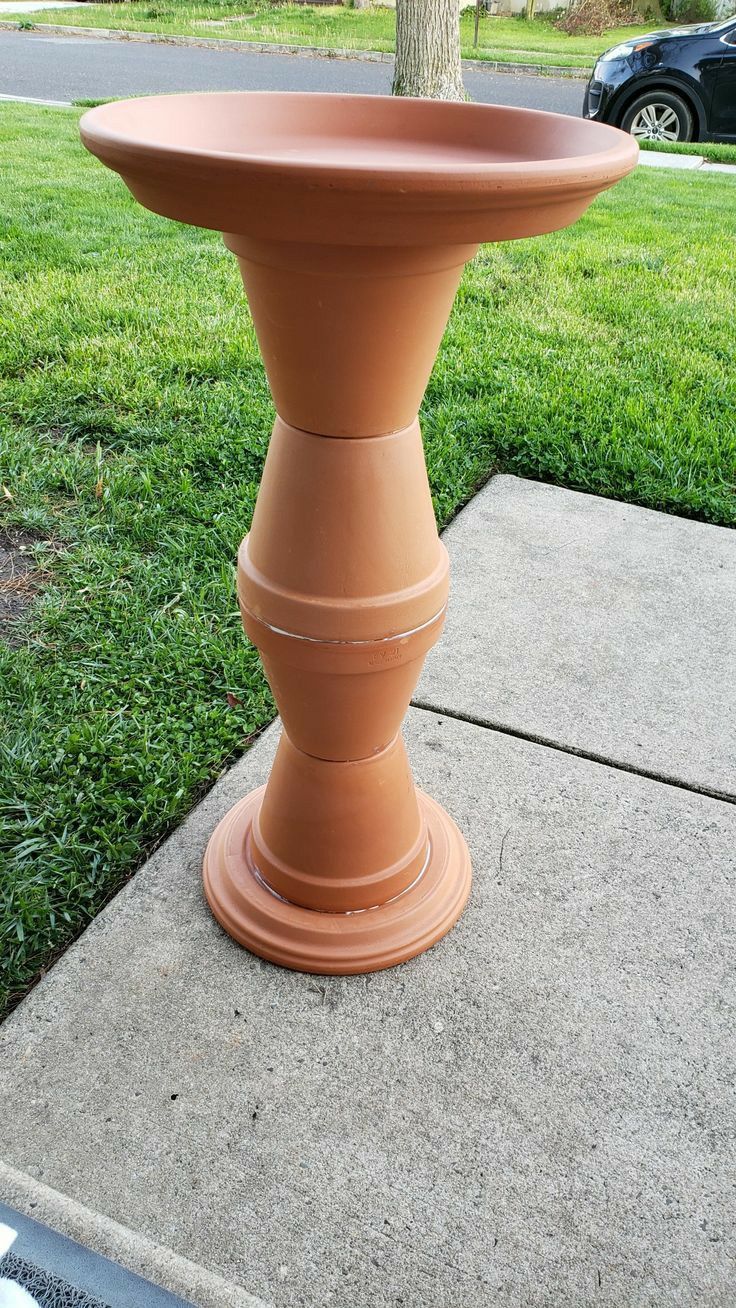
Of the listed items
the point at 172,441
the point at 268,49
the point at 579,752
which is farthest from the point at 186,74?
the point at 579,752

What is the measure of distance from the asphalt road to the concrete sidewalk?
10.7 m

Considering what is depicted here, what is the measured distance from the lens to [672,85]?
899cm

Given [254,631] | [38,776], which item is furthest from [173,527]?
[254,631]

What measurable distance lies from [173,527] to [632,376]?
2153mm

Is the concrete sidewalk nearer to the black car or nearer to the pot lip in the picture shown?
the pot lip

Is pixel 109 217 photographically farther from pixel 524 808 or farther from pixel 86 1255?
pixel 86 1255

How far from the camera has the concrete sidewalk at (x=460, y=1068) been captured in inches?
56.7

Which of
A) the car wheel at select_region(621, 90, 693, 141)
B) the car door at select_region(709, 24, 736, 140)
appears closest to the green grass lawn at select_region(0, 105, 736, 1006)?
the car door at select_region(709, 24, 736, 140)

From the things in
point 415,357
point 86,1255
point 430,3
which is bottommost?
point 86,1255

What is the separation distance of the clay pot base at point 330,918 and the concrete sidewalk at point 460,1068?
4 centimetres

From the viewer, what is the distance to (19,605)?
9.18 ft

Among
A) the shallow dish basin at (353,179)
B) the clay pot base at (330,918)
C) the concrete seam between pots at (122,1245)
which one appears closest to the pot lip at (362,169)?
the shallow dish basin at (353,179)

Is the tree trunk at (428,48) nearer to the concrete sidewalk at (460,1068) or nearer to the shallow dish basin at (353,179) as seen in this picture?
the shallow dish basin at (353,179)

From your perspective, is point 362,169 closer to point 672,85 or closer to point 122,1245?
point 122,1245
